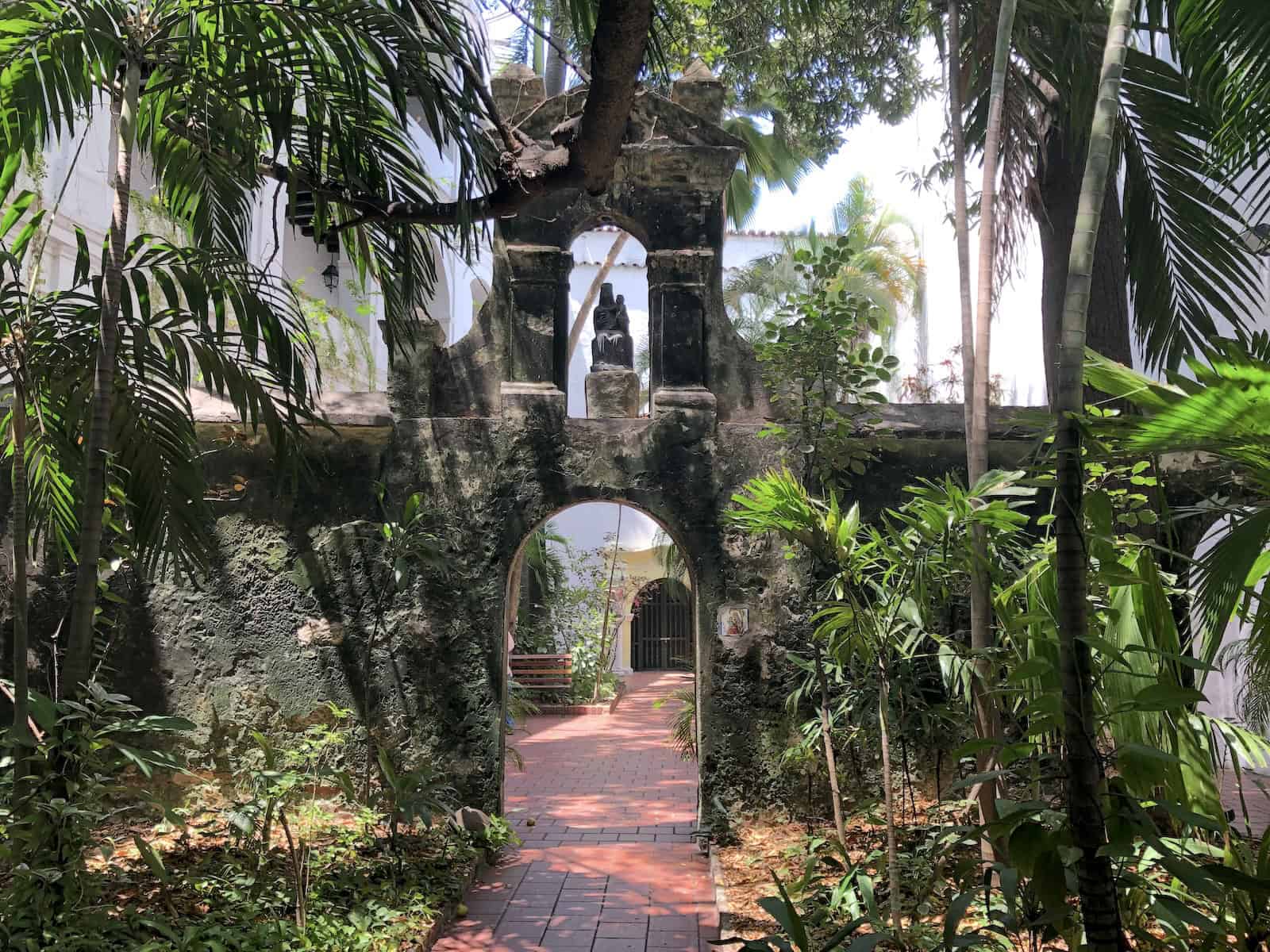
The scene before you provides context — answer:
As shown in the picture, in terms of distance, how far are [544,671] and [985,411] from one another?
9.76 m

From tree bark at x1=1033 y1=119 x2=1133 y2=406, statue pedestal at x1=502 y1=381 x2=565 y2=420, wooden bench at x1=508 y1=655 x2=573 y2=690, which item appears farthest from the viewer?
wooden bench at x1=508 y1=655 x2=573 y2=690

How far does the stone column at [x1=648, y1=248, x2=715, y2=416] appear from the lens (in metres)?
6.44

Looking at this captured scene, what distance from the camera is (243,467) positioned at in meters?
6.19

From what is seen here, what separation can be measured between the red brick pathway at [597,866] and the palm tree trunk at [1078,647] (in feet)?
9.47

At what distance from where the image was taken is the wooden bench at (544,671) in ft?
44.4

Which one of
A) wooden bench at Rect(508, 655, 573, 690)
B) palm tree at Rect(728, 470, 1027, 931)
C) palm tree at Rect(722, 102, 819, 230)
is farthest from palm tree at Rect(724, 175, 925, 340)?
palm tree at Rect(728, 470, 1027, 931)

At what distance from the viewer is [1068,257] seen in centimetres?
660

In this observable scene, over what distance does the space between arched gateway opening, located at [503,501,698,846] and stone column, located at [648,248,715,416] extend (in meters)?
0.91

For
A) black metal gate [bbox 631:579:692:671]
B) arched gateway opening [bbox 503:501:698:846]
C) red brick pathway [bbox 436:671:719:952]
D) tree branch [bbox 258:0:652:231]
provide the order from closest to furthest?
1. tree branch [bbox 258:0:652:231]
2. red brick pathway [bbox 436:671:719:952]
3. arched gateway opening [bbox 503:501:698:846]
4. black metal gate [bbox 631:579:692:671]

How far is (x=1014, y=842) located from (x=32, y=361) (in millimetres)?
3481

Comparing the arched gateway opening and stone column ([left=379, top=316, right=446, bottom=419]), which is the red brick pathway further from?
stone column ([left=379, top=316, right=446, bottom=419])

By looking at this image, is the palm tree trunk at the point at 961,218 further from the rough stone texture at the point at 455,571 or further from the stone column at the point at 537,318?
the stone column at the point at 537,318

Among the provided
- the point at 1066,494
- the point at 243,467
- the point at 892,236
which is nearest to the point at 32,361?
the point at 243,467

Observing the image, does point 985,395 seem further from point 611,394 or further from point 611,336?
point 611,336
